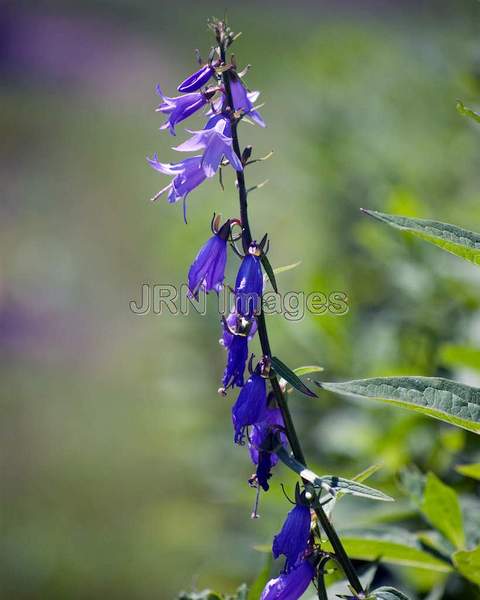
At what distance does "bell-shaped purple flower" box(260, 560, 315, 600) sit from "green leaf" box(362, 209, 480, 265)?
42 cm

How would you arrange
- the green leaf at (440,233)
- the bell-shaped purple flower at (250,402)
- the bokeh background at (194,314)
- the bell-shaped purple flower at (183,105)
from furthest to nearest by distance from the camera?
the bokeh background at (194,314), the bell-shaped purple flower at (183,105), the bell-shaped purple flower at (250,402), the green leaf at (440,233)

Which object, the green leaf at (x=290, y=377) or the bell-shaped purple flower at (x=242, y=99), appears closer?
the green leaf at (x=290, y=377)

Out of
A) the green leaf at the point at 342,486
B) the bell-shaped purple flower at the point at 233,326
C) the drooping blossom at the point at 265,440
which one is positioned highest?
the bell-shaped purple flower at the point at 233,326

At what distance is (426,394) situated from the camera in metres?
1.00

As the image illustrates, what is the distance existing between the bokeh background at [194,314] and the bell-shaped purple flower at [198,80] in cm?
74

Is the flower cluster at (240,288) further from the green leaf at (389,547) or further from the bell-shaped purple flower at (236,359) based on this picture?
the green leaf at (389,547)

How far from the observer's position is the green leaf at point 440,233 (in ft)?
3.16

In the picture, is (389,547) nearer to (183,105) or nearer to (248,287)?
(248,287)

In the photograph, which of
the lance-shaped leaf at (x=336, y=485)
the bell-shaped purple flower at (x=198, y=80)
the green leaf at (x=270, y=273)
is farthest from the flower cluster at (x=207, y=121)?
the lance-shaped leaf at (x=336, y=485)

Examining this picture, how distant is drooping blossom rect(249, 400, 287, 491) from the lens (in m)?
1.10

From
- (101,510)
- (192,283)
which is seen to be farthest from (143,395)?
(192,283)

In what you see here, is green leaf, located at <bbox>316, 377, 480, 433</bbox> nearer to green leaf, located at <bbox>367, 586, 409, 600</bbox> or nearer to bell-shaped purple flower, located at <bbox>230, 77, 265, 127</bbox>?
green leaf, located at <bbox>367, 586, 409, 600</bbox>

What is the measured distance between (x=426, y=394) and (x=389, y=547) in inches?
16.8

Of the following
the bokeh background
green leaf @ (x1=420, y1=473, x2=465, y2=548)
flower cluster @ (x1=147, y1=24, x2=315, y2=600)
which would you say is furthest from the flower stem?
the bokeh background
